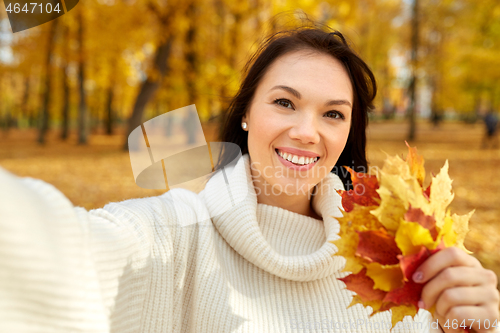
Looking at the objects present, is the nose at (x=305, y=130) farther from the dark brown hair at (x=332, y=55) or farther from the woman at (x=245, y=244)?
the dark brown hair at (x=332, y=55)

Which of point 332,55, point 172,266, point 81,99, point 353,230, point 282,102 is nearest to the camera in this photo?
point 353,230

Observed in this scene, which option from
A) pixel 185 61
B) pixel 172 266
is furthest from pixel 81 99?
pixel 172 266

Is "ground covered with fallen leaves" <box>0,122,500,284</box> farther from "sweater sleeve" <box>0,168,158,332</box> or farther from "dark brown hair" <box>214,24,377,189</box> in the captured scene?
"sweater sleeve" <box>0,168,158,332</box>

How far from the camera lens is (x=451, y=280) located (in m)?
0.78

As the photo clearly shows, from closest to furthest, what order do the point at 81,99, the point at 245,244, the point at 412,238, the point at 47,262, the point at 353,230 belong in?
the point at 47,262, the point at 412,238, the point at 353,230, the point at 245,244, the point at 81,99

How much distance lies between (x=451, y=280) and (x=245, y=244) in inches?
34.8

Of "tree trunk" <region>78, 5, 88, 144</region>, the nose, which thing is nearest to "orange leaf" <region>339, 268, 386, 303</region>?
the nose

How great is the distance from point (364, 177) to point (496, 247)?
5.32 meters

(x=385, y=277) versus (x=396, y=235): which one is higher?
(x=396, y=235)

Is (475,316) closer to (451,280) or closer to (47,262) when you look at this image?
(451,280)

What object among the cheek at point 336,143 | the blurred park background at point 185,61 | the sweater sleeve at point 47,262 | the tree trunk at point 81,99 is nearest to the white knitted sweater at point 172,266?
the sweater sleeve at point 47,262

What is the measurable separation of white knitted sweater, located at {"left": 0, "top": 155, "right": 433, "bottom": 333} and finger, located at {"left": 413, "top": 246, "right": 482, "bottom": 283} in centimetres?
43

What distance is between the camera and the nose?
5.10 feet

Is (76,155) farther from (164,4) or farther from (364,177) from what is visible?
(364,177)
